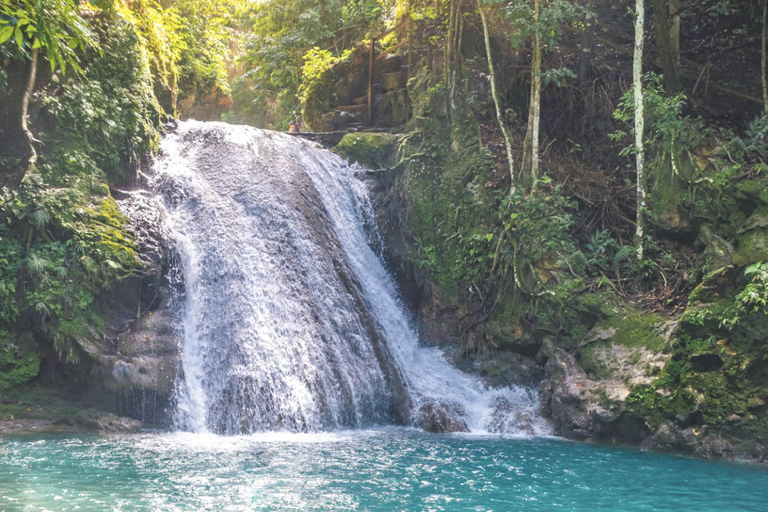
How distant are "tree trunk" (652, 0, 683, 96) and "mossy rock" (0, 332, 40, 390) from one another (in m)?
12.0

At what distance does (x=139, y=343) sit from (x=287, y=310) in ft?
8.30

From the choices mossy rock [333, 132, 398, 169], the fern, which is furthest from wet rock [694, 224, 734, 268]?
mossy rock [333, 132, 398, 169]

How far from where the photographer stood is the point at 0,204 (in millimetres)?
9383

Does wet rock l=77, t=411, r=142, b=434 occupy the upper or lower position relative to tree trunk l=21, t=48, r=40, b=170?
lower

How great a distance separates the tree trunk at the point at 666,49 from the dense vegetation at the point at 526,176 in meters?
0.04

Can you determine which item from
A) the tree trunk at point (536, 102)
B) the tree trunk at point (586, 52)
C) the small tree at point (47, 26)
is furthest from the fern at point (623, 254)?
the small tree at point (47, 26)

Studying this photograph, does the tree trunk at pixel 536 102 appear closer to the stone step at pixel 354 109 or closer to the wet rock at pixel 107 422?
the stone step at pixel 354 109

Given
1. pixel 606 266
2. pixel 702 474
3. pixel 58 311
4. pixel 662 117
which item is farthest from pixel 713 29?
pixel 58 311

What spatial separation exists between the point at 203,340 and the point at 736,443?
26.4 ft

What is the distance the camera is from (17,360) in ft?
29.9

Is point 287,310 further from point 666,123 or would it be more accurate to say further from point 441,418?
point 666,123

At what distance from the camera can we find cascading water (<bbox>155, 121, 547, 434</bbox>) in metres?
9.41

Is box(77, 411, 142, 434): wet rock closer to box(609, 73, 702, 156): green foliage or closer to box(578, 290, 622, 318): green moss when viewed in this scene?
box(578, 290, 622, 318): green moss

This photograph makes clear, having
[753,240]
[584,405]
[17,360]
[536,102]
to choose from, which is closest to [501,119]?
[536,102]
